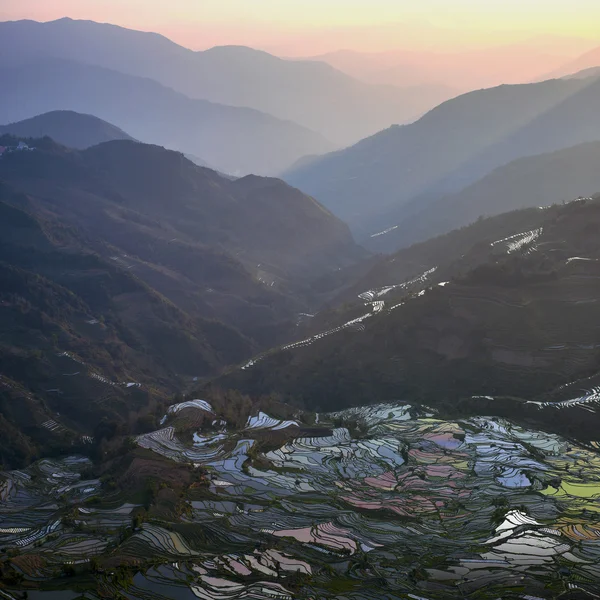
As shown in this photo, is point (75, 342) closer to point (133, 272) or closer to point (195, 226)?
point (133, 272)

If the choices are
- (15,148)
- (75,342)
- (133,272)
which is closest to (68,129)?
(15,148)

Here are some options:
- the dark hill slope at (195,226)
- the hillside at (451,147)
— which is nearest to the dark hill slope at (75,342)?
the dark hill slope at (195,226)

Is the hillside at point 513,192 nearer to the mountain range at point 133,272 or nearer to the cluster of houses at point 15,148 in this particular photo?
the mountain range at point 133,272

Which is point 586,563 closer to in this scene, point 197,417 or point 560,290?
point 197,417

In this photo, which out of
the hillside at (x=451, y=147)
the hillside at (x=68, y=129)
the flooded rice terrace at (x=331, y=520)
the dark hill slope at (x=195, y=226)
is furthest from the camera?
the hillside at (x=451, y=147)

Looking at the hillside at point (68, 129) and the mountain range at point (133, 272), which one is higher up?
the hillside at point (68, 129)

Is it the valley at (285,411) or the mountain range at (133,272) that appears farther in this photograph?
the mountain range at (133,272)
